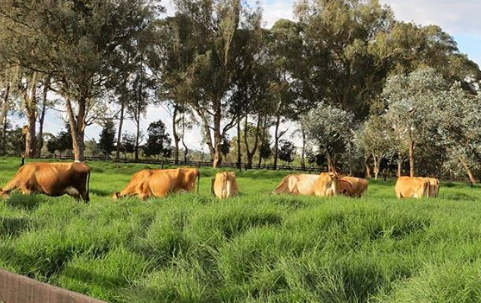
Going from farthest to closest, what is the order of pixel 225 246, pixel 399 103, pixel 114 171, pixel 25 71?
pixel 399 103
pixel 25 71
pixel 114 171
pixel 225 246

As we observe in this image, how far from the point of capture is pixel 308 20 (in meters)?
46.0

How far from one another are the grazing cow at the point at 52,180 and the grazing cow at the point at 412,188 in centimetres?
1172

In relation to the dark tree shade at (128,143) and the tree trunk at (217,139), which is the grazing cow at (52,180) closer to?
the tree trunk at (217,139)

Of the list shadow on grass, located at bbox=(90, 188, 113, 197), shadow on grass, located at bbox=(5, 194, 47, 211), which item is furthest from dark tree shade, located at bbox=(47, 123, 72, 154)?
shadow on grass, located at bbox=(5, 194, 47, 211)

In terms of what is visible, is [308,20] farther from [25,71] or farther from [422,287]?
[422,287]

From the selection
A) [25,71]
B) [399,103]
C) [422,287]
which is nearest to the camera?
[422,287]

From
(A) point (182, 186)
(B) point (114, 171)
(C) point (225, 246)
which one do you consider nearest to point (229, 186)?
(A) point (182, 186)

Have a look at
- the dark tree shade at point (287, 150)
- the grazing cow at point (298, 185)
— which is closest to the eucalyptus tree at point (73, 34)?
the grazing cow at point (298, 185)

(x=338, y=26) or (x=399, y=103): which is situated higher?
(x=338, y=26)

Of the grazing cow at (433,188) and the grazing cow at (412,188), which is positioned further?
the grazing cow at (433,188)

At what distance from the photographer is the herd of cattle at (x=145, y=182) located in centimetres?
1305

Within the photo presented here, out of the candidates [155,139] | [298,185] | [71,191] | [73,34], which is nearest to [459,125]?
[298,185]

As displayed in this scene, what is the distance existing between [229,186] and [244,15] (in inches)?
1143

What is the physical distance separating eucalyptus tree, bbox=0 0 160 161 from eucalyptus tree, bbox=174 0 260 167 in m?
7.65
